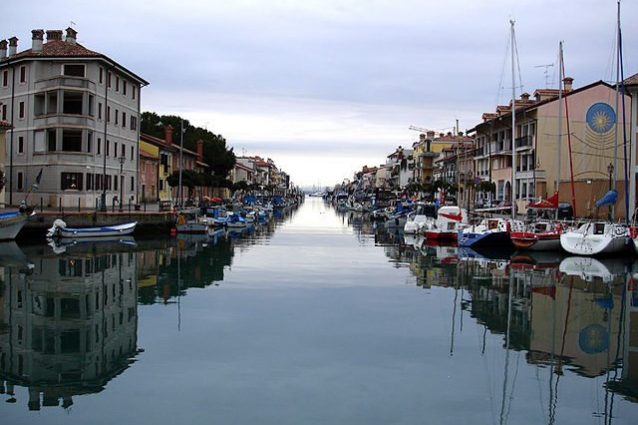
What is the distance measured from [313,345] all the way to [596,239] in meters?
27.0

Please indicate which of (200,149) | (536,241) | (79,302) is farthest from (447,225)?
(200,149)

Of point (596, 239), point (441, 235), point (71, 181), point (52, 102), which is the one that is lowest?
point (441, 235)

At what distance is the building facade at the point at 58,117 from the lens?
173ft

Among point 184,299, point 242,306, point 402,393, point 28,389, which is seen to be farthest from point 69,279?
point 402,393

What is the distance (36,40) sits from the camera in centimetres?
5481

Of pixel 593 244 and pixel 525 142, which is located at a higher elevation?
pixel 525 142

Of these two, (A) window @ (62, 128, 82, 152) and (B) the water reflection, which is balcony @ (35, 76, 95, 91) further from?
(B) the water reflection

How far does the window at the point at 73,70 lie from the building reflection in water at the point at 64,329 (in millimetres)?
24510

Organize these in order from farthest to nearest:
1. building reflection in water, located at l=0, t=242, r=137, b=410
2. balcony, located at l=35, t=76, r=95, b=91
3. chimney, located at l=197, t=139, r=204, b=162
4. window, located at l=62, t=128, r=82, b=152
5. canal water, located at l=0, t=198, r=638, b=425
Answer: chimney, located at l=197, t=139, r=204, b=162 < window, located at l=62, t=128, r=82, b=152 < balcony, located at l=35, t=76, r=95, b=91 < building reflection in water, located at l=0, t=242, r=137, b=410 < canal water, located at l=0, t=198, r=638, b=425

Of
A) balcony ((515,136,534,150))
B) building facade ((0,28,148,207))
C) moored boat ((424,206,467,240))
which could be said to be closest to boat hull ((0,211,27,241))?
building facade ((0,28,148,207))

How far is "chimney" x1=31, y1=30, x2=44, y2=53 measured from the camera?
179 ft

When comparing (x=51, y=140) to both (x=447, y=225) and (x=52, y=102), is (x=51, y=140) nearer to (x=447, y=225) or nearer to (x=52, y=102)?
(x=52, y=102)

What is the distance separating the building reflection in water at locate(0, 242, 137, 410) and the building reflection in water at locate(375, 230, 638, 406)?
875cm

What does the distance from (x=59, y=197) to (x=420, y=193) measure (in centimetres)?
7223
